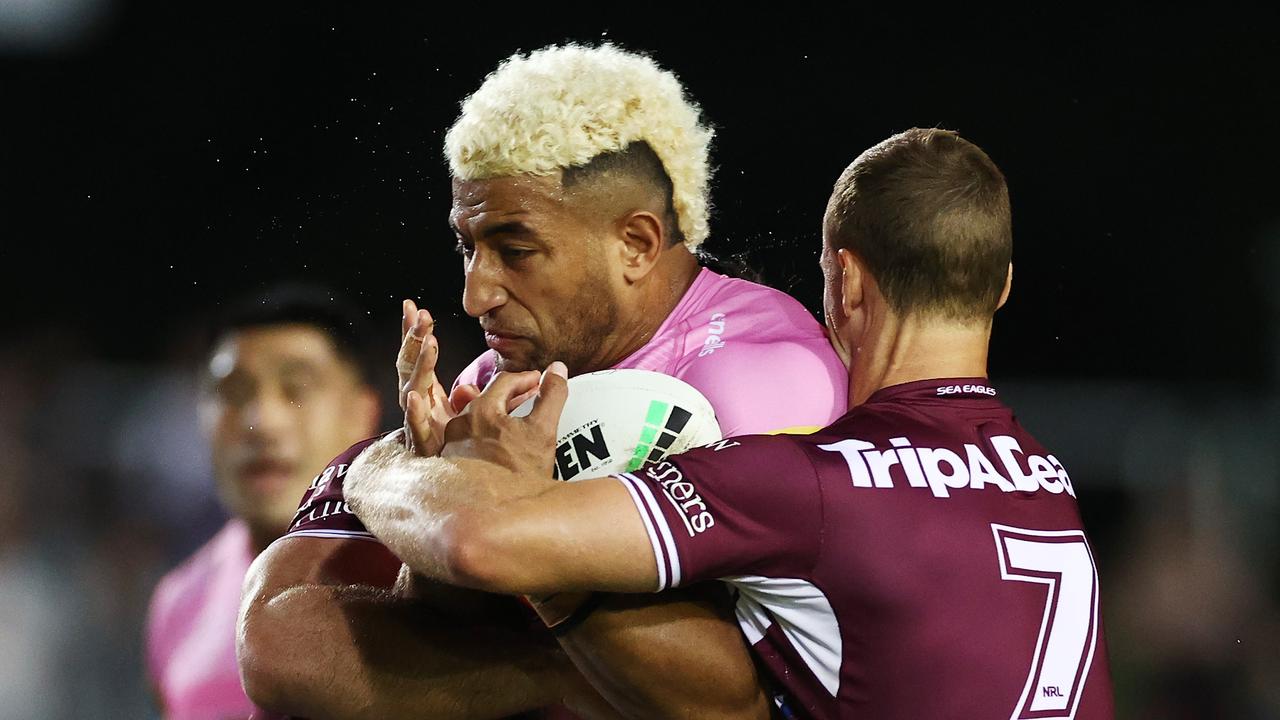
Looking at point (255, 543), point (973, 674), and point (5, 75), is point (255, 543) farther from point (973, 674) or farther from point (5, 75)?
point (5, 75)

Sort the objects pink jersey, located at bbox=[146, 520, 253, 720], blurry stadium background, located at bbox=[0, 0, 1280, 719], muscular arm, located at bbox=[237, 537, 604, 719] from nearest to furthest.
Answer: muscular arm, located at bbox=[237, 537, 604, 719]
pink jersey, located at bbox=[146, 520, 253, 720]
blurry stadium background, located at bbox=[0, 0, 1280, 719]

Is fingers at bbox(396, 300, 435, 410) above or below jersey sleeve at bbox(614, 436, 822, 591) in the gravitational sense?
above

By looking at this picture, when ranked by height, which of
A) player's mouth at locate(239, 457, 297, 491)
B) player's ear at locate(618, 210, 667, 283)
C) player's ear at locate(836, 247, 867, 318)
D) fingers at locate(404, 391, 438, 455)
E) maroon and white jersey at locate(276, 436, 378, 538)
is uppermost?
player's ear at locate(618, 210, 667, 283)

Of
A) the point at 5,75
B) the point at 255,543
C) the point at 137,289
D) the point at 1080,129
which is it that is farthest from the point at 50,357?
the point at 1080,129

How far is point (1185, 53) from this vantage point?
21.4 ft

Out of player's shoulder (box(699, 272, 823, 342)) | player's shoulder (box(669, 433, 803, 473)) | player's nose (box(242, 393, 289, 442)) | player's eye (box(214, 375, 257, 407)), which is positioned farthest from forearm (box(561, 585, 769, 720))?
player's eye (box(214, 375, 257, 407))

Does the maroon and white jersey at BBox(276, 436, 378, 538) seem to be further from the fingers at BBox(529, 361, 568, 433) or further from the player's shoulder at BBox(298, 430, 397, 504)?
the fingers at BBox(529, 361, 568, 433)

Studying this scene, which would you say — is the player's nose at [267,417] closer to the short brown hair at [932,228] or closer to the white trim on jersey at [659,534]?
the short brown hair at [932,228]

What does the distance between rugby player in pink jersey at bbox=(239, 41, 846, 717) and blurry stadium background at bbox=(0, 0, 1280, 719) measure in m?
2.30

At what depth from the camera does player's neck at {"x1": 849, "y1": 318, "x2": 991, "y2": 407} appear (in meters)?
2.01

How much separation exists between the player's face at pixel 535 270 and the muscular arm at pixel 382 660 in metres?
0.51

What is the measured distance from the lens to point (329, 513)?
2295 millimetres

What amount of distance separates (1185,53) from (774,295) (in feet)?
16.2

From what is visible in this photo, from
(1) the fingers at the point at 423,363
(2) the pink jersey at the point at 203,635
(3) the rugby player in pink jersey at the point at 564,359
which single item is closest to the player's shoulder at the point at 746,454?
(3) the rugby player in pink jersey at the point at 564,359
